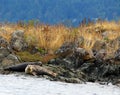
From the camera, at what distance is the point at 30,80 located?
794 inches

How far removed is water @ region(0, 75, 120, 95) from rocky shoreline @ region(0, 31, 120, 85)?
92 centimetres

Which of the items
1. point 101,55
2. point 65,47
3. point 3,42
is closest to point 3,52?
point 3,42

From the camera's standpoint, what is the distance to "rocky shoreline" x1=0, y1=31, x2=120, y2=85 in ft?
70.7

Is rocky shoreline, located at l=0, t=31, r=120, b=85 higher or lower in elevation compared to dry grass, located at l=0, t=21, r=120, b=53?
lower

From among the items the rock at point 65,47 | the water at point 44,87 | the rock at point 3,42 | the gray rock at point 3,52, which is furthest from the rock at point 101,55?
the rock at point 3,42

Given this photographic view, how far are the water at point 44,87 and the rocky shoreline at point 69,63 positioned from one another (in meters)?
0.92

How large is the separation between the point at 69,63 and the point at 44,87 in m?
5.65

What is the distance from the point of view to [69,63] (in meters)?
23.9

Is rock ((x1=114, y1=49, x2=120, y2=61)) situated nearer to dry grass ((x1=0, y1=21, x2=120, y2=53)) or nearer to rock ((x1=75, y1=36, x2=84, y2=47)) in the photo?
dry grass ((x1=0, y1=21, x2=120, y2=53))

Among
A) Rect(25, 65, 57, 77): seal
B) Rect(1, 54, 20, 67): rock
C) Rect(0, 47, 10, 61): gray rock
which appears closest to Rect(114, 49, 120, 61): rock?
Rect(25, 65, 57, 77): seal

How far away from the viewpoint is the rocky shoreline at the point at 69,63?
21562mm

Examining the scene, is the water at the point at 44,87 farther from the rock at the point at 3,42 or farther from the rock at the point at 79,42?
the rock at the point at 79,42

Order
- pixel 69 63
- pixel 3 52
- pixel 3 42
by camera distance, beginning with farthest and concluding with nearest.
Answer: pixel 3 42 → pixel 3 52 → pixel 69 63

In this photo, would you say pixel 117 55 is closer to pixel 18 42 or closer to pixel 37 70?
pixel 37 70
